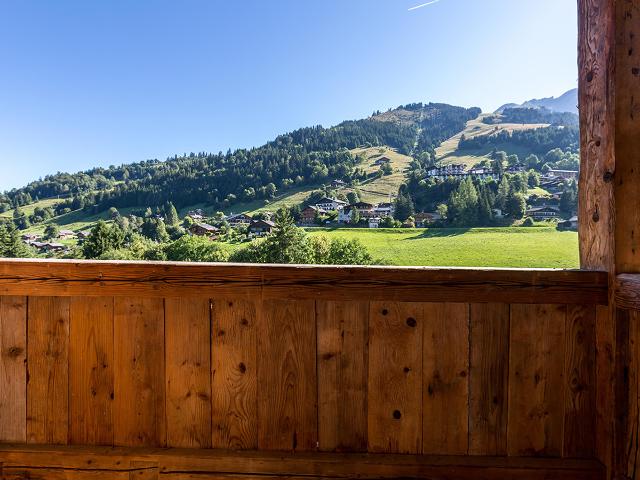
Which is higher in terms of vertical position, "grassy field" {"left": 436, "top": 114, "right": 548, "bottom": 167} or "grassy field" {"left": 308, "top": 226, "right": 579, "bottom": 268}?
"grassy field" {"left": 436, "top": 114, "right": 548, "bottom": 167}

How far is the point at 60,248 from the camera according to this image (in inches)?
81.5

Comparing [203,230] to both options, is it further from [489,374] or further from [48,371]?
[489,374]

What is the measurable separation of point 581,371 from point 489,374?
0.31 m

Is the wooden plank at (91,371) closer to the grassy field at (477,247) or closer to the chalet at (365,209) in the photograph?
the grassy field at (477,247)

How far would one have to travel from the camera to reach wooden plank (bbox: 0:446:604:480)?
3.96 feet

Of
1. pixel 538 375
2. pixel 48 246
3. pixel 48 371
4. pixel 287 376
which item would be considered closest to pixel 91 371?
pixel 48 371

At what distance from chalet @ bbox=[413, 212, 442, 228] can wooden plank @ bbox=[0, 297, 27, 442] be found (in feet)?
6.77

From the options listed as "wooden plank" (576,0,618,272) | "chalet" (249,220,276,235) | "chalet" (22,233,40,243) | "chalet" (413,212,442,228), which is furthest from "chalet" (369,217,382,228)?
"chalet" (22,233,40,243)

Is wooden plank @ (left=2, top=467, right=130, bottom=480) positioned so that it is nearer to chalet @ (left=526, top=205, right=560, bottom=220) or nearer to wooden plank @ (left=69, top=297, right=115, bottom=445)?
wooden plank @ (left=69, top=297, right=115, bottom=445)

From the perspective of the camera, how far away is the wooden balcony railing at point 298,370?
1206mm

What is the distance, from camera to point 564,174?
1.85m

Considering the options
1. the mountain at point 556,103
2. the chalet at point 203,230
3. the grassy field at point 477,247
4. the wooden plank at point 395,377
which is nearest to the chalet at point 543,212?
the grassy field at point 477,247

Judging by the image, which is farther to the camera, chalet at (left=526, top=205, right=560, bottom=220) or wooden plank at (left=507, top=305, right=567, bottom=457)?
chalet at (left=526, top=205, right=560, bottom=220)

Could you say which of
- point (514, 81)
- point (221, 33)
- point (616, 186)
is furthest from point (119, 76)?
point (616, 186)
